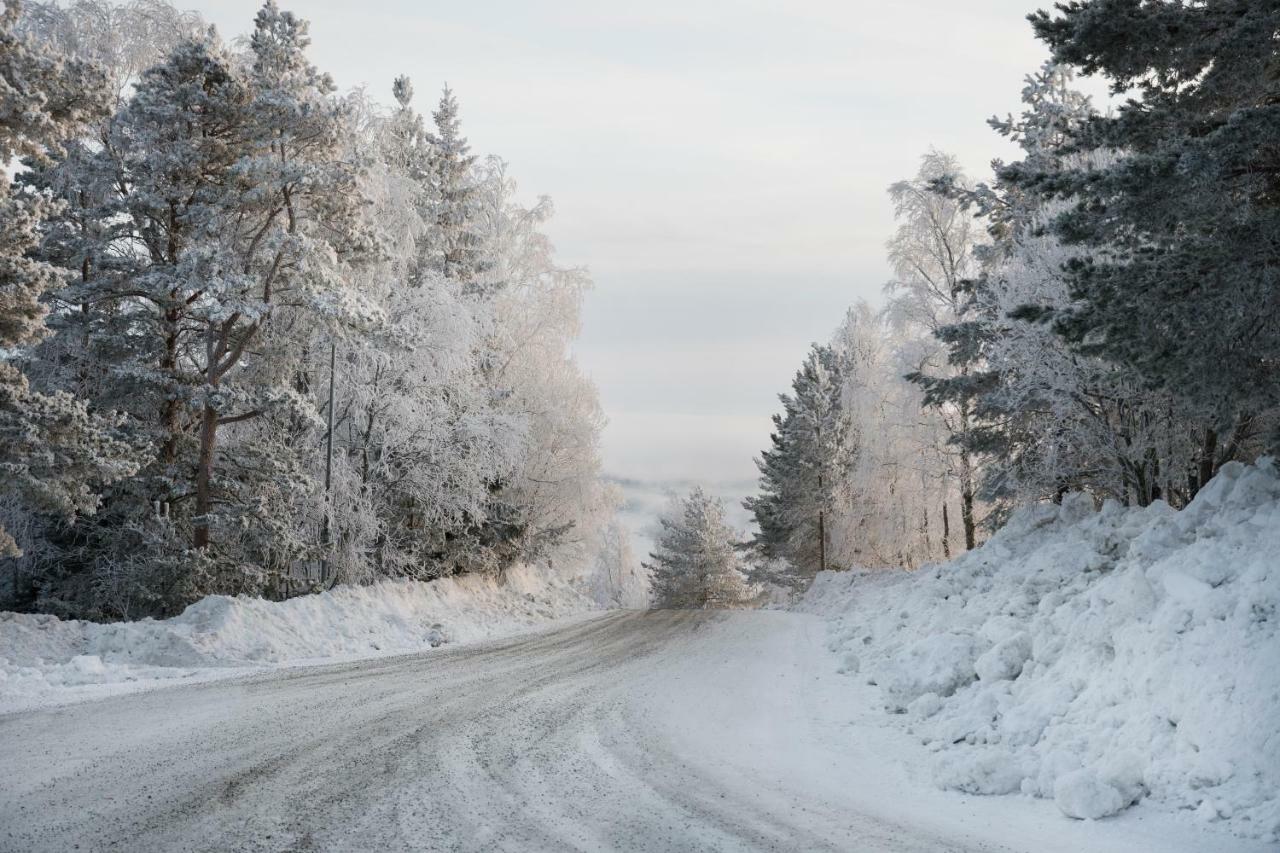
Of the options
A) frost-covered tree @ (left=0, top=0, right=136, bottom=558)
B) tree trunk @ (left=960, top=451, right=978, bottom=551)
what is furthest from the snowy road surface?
tree trunk @ (left=960, top=451, right=978, bottom=551)

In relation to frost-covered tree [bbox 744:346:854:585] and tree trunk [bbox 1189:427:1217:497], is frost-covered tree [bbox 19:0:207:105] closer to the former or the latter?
tree trunk [bbox 1189:427:1217:497]

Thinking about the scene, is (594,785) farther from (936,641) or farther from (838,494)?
(838,494)

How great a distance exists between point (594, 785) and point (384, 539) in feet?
55.3

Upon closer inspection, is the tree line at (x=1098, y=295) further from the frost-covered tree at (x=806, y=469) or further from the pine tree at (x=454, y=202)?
the pine tree at (x=454, y=202)

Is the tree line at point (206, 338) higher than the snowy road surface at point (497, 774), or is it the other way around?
the tree line at point (206, 338)

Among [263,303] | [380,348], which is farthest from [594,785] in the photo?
[380,348]

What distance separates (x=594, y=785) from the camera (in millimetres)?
6766

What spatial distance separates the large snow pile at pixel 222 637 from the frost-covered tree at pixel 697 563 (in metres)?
15.6

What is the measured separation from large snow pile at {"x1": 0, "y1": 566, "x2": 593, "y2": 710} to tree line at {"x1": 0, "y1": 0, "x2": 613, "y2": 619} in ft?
5.03

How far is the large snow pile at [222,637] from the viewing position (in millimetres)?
11359

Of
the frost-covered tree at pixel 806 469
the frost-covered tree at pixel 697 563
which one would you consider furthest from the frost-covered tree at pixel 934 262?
the frost-covered tree at pixel 697 563

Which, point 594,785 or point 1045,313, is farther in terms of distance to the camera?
point 1045,313

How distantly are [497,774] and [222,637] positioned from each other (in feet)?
30.4

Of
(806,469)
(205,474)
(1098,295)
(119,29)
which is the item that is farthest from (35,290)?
(806,469)
